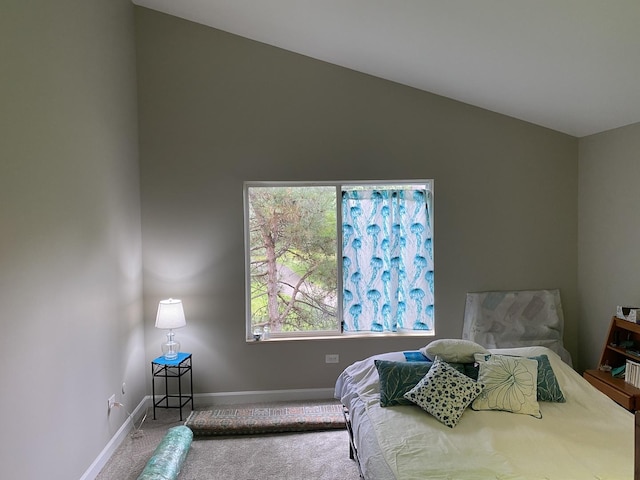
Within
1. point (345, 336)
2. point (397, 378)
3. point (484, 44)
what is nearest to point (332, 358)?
point (345, 336)

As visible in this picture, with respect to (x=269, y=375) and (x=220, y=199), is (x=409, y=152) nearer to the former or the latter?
(x=220, y=199)

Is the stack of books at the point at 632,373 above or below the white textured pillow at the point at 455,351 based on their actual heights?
below

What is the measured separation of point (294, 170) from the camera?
3.54 m

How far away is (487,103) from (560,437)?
8.97 feet

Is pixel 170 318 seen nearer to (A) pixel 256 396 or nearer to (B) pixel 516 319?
(A) pixel 256 396

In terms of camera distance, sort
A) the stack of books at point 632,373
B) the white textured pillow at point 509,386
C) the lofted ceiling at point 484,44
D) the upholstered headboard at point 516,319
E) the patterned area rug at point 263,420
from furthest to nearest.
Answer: the upholstered headboard at point 516,319 < the patterned area rug at point 263,420 < the stack of books at point 632,373 < the white textured pillow at point 509,386 < the lofted ceiling at point 484,44

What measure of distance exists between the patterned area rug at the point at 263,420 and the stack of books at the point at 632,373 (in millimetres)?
2188

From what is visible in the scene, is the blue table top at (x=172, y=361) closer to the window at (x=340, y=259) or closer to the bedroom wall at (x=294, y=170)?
the bedroom wall at (x=294, y=170)

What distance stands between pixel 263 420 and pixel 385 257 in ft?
5.87

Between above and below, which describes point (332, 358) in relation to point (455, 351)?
below

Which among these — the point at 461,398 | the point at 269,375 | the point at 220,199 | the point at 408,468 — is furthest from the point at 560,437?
the point at 220,199

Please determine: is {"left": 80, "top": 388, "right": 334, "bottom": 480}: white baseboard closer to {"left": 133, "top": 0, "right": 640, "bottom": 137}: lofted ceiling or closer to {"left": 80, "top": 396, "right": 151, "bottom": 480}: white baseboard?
{"left": 80, "top": 396, "right": 151, "bottom": 480}: white baseboard

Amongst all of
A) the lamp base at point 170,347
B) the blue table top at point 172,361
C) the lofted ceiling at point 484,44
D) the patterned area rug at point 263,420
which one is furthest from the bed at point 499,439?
the lofted ceiling at point 484,44

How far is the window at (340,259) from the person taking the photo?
3652 millimetres
